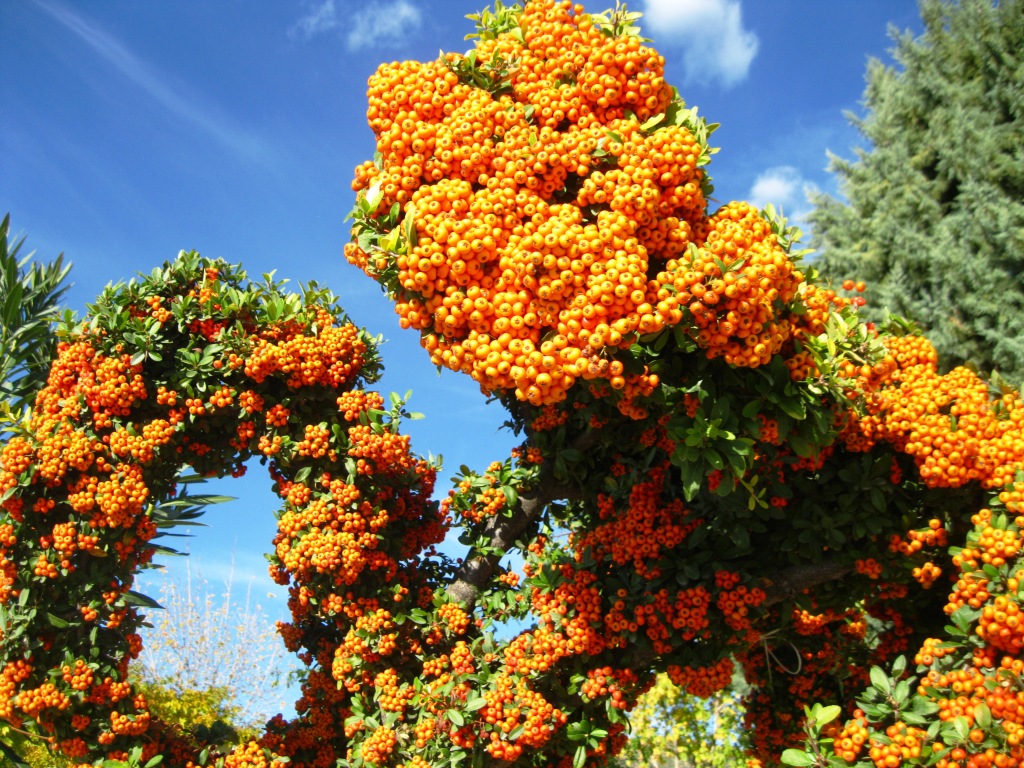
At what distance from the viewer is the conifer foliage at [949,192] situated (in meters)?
11.4

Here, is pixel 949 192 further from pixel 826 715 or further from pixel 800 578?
pixel 826 715

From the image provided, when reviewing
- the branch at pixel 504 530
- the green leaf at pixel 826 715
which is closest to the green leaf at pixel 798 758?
the green leaf at pixel 826 715

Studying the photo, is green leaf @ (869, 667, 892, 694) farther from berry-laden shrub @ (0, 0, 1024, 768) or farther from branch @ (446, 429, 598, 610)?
branch @ (446, 429, 598, 610)

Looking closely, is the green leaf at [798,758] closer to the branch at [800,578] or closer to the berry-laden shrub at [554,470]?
the berry-laden shrub at [554,470]

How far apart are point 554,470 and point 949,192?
1109 cm

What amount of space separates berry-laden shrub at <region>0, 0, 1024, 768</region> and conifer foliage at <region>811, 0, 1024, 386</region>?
773cm

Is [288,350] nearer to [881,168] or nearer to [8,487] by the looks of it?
[8,487]

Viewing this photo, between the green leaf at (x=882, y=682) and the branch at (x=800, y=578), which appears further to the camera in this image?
the branch at (x=800, y=578)

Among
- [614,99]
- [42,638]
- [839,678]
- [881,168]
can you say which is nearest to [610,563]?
[839,678]

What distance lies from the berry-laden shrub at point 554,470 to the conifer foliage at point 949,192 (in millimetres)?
7731

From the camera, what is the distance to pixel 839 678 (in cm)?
553

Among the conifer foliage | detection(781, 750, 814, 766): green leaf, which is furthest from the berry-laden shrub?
the conifer foliage

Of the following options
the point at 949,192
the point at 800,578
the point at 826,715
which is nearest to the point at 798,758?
the point at 826,715

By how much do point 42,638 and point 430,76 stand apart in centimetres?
442
